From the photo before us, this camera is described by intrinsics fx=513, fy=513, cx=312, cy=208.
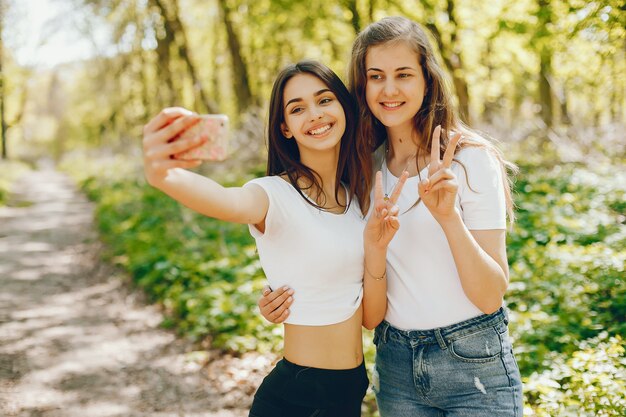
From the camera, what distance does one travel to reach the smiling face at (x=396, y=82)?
6.87 ft

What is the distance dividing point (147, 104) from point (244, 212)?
18.4 meters

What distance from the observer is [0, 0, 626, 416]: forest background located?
368 cm

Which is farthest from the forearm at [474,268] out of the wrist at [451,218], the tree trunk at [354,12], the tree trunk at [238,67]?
the tree trunk at [238,67]

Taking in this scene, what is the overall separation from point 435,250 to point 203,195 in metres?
0.87

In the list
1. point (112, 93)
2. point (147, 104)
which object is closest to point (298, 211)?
point (147, 104)

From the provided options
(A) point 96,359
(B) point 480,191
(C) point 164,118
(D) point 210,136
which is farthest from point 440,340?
(A) point 96,359

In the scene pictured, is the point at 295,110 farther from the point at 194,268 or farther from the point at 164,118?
the point at 194,268

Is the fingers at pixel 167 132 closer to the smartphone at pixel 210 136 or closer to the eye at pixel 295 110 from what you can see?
the smartphone at pixel 210 136

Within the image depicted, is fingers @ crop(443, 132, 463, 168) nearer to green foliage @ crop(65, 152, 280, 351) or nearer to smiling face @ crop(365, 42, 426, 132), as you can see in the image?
smiling face @ crop(365, 42, 426, 132)

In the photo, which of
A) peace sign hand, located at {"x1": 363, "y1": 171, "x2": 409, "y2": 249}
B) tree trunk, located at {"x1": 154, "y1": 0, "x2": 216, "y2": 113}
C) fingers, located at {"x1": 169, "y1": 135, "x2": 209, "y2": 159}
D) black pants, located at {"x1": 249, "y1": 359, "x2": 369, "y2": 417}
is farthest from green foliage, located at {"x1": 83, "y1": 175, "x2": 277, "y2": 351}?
fingers, located at {"x1": 169, "y1": 135, "x2": 209, "y2": 159}

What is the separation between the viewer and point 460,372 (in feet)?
5.99

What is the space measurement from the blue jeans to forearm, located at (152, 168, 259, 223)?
31.6 inches

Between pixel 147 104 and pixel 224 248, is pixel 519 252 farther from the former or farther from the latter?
pixel 147 104

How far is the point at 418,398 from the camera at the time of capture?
1.93 m
